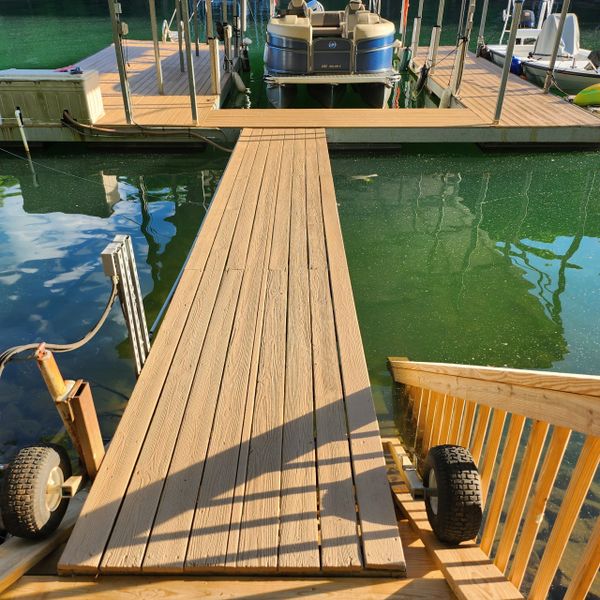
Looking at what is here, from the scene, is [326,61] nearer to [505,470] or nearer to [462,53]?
[462,53]

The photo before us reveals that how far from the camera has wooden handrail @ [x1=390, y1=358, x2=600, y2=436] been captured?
3.86 feet

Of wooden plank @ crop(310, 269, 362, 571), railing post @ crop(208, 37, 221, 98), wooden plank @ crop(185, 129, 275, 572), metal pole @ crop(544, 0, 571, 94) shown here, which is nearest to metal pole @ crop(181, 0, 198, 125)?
railing post @ crop(208, 37, 221, 98)

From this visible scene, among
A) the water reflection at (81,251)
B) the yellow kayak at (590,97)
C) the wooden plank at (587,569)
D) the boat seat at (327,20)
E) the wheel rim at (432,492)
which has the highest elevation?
the boat seat at (327,20)

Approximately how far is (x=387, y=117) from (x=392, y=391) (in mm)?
5193

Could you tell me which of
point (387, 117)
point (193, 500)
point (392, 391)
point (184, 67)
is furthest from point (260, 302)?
point (184, 67)

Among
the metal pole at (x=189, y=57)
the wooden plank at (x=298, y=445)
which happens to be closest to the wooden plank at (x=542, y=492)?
the wooden plank at (x=298, y=445)

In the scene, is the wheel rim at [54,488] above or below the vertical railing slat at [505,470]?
below

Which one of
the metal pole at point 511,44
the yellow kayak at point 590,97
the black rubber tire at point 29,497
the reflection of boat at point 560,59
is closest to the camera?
the black rubber tire at point 29,497

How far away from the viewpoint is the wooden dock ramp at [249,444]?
1.75 metres

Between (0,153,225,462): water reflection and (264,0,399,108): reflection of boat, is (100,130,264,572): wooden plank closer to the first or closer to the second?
(0,153,225,462): water reflection

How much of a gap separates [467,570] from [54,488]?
56.0 inches

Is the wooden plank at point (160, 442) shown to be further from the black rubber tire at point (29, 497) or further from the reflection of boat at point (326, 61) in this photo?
the reflection of boat at point (326, 61)

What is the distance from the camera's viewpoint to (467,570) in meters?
1.63

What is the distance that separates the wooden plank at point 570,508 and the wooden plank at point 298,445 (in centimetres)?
68
